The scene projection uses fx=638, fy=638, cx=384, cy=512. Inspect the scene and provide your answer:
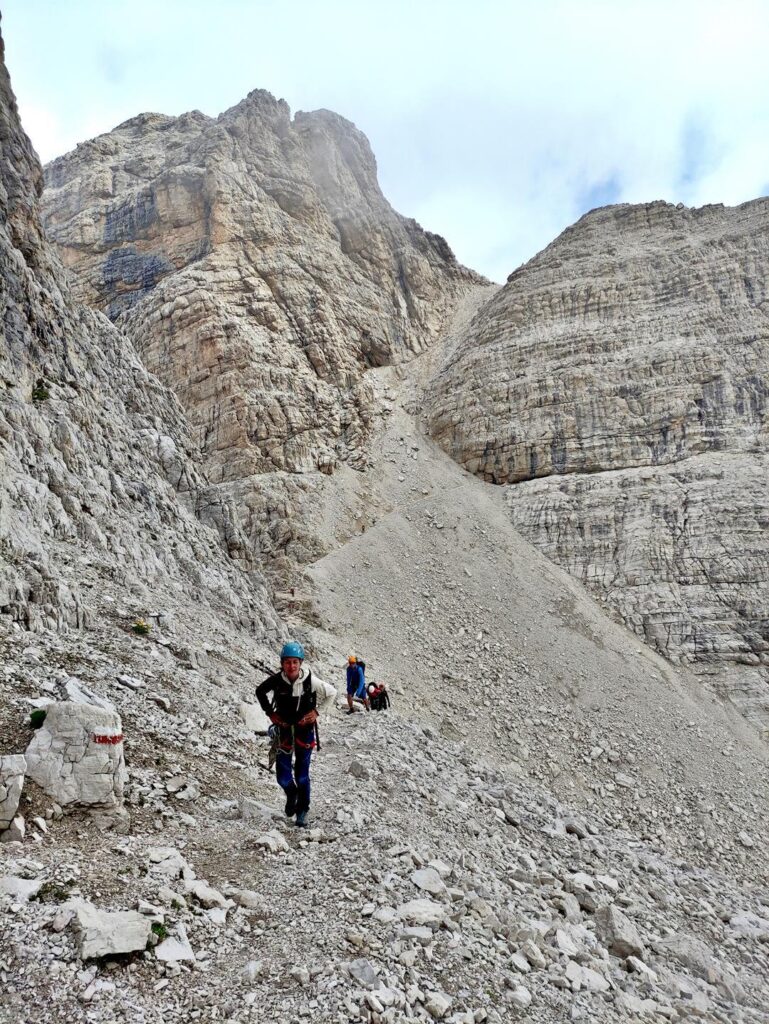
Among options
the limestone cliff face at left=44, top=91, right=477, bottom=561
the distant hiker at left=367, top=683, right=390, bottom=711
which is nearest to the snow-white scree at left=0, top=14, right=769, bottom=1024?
the distant hiker at left=367, top=683, right=390, bottom=711

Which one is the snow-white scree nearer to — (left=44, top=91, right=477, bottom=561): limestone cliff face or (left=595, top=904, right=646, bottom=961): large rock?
(left=595, top=904, right=646, bottom=961): large rock

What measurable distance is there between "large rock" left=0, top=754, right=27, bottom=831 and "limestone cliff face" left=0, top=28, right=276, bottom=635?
15.2ft

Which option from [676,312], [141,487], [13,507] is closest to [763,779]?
[141,487]

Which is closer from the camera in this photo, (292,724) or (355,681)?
(292,724)

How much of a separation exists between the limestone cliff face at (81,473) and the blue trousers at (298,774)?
16.6 ft

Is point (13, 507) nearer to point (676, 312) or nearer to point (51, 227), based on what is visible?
point (676, 312)

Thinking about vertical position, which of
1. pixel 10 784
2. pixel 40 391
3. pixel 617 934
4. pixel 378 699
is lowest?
pixel 617 934

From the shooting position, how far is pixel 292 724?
A: 23.1 feet

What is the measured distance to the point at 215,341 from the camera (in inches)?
1679

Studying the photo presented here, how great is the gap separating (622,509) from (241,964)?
3614cm

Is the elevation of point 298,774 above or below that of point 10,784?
below

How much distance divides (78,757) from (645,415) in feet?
136

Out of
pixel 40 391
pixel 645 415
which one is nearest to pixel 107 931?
pixel 40 391

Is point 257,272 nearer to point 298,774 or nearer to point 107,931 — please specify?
point 298,774
